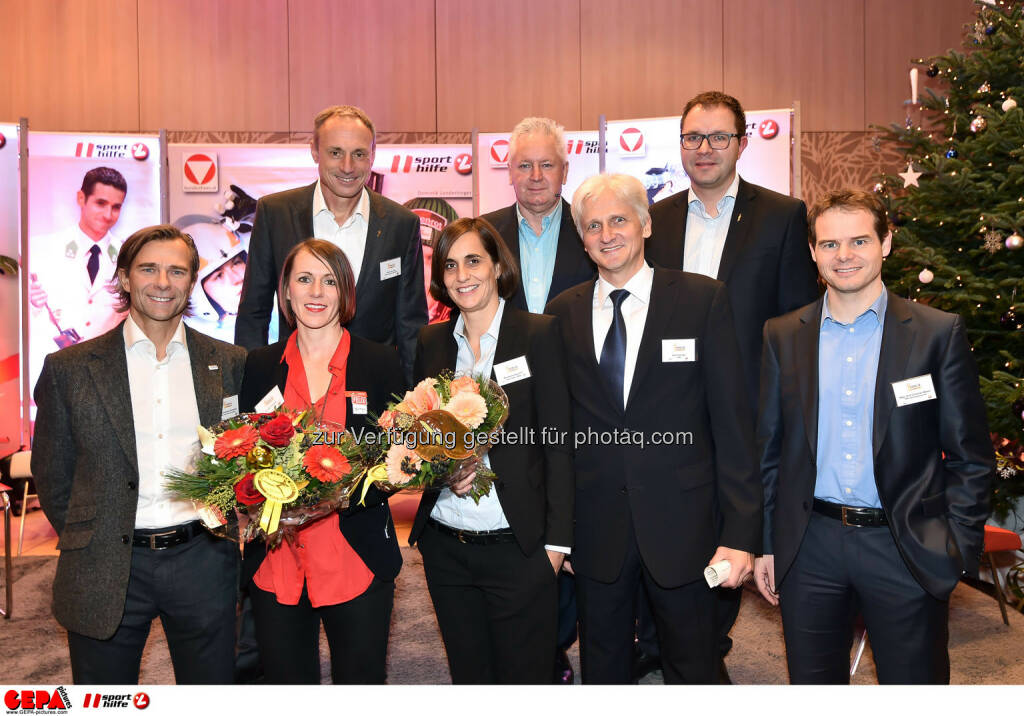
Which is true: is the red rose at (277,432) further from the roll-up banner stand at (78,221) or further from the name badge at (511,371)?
the roll-up banner stand at (78,221)

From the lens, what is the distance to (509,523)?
2.42m

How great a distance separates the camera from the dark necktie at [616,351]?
8.29 ft

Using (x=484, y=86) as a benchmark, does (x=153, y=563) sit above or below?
below

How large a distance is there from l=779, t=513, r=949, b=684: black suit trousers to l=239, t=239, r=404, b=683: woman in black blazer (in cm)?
122

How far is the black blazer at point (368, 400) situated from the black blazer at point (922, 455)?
1.18 metres

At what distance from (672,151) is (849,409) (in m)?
4.73

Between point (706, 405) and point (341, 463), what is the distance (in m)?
1.11

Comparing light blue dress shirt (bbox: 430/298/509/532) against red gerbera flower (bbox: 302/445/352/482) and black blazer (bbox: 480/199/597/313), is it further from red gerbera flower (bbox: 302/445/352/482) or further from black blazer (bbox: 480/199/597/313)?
black blazer (bbox: 480/199/597/313)

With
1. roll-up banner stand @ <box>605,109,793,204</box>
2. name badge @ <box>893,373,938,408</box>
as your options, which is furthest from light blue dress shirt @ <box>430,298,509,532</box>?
roll-up banner stand @ <box>605,109,793,204</box>

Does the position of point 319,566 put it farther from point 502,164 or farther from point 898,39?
point 898,39

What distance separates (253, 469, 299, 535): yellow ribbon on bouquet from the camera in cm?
204
